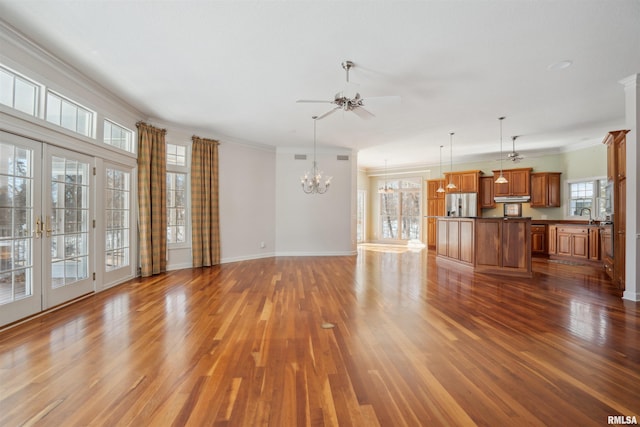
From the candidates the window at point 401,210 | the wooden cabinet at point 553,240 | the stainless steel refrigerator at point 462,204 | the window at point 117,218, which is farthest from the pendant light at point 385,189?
the window at point 117,218

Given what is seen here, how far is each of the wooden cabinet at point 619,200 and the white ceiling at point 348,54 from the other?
0.78 metres

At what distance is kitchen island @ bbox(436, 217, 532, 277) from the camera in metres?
5.52

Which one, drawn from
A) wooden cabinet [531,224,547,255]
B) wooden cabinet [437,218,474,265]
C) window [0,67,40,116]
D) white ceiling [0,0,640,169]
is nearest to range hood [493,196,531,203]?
wooden cabinet [531,224,547,255]

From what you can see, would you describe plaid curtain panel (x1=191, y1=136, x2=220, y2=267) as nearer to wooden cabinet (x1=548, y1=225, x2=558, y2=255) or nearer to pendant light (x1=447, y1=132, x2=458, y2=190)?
pendant light (x1=447, y1=132, x2=458, y2=190)

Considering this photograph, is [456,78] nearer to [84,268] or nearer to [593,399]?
[593,399]

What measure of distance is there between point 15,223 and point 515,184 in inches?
433

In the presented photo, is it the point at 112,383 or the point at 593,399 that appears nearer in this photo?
the point at 593,399

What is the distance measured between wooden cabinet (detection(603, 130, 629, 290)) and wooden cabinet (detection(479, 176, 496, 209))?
4568mm

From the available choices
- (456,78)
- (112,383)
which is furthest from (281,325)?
(456,78)

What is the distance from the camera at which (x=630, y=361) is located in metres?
2.33

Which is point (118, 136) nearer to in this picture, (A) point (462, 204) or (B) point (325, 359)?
(B) point (325, 359)

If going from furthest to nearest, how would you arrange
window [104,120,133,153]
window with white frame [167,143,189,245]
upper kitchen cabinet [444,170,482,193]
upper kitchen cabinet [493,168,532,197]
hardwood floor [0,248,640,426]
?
1. upper kitchen cabinet [444,170,482,193]
2. upper kitchen cabinet [493,168,532,197]
3. window with white frame [167,143,189,245]
4. window [104,120,133,153]
5. hardwood floor [0,248,640,426]

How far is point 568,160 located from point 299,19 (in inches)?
358

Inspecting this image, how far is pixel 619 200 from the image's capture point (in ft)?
15.2
